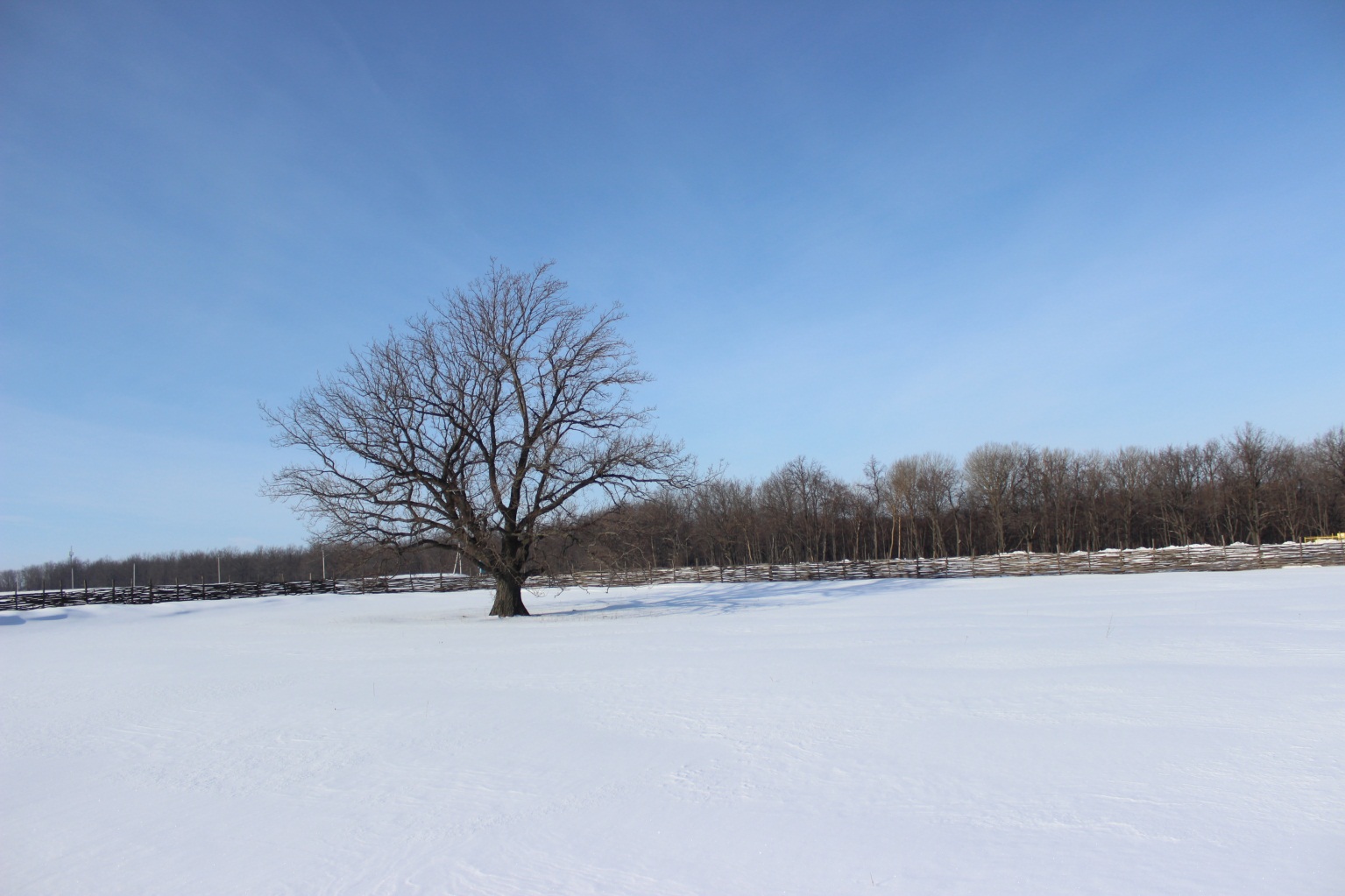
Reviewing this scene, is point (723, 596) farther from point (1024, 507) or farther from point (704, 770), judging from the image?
point (1024, 507)

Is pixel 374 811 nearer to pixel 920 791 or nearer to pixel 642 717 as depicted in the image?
pixel 642 717

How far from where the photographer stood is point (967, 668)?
11.1 m

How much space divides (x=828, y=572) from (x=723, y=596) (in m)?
10.7

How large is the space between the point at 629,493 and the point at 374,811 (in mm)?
19806

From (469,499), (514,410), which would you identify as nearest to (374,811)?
(469,499)

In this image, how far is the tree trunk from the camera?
2530 cm

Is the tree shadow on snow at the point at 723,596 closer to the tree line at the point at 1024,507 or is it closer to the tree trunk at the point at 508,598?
the tree trunk at the point at 508,598

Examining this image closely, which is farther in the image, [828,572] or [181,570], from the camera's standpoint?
[181,570]

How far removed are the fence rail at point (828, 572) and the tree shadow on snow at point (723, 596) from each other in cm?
144

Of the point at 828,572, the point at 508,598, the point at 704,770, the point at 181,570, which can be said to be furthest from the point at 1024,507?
the point at 181,570

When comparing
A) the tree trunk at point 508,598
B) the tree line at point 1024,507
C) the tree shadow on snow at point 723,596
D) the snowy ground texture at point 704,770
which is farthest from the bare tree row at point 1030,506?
the snowy ground texture at point 704,770

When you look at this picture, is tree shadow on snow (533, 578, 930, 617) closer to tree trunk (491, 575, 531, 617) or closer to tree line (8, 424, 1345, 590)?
tree trunk (491, 575, 531, 617)

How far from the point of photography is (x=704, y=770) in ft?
21.7

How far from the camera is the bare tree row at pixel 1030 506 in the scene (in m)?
55.1
